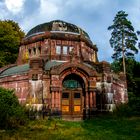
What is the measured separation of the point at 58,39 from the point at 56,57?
6.93 feet

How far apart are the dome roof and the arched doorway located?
26.0 feet

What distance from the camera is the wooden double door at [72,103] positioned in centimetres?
2394

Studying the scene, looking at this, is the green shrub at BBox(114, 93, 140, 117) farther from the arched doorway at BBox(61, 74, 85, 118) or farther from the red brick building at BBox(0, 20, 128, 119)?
the arched doorway at BBox(61, 74, 85, 118)

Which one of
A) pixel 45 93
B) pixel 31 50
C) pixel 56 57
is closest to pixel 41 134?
pixel 45 93

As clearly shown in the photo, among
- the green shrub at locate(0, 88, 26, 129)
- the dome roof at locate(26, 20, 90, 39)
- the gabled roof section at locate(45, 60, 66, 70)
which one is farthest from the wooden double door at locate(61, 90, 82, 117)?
the dome roof at locate(26, 20, 90, 39)

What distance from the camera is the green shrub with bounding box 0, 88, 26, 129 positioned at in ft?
57.1

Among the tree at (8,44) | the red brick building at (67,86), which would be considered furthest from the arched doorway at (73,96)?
the tree at (8,44)

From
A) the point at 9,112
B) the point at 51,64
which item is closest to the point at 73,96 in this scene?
the point at 51,64

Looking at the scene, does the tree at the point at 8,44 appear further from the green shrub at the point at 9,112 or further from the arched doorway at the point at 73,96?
the green shrub at the point at 9,112

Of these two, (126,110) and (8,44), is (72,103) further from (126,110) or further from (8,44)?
(8,44)

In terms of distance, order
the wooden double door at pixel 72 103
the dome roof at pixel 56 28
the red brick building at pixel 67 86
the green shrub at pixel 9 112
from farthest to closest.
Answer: the dome roof at pixel 56 28 → the wooden double door at pixel 72 103 → the red brick building at pixel 67 86 → the green shrub at pixel 9 112

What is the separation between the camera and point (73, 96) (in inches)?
957

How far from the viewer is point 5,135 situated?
49.4 feet

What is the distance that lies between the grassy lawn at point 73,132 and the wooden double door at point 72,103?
3285 mm
